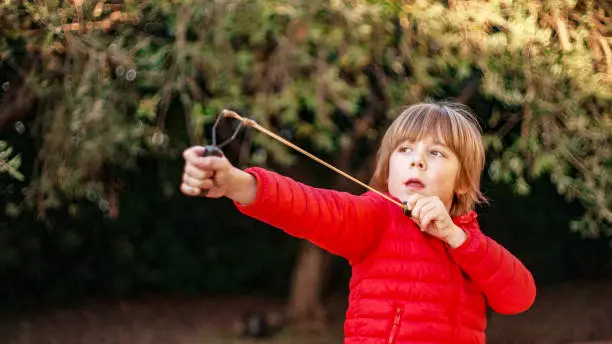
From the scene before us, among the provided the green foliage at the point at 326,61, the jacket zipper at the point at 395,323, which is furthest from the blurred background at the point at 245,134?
the jacket zipper at the point at 395,323

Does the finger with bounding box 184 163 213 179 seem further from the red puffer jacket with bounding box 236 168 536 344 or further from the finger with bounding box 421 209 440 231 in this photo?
the finger with bounding box 421 209 440 231

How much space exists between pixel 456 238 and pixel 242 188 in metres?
0.61

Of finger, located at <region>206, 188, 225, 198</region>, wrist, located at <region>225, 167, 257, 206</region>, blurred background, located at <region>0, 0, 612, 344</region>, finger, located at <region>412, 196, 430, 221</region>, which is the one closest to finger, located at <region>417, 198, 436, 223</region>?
finger, located at <region>412, 196, 430, 221</region>

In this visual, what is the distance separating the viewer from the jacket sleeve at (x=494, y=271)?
2.25 metres

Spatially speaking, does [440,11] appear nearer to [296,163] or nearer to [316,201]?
[316,201]

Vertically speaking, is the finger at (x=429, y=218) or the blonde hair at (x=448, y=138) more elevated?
the blonde hair at (x=448, y=138)

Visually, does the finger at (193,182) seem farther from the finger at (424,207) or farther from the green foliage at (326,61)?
the green foliage at (326,61)

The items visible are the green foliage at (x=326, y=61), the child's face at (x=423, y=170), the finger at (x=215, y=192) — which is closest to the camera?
the finger at (x=215, y=192)

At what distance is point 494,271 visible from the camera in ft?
7.56

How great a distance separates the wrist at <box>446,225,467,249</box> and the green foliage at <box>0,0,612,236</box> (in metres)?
1.92

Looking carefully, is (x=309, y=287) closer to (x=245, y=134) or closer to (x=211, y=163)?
(x=245, y=134)

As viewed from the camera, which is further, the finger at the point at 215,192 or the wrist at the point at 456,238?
the wrist at the point at 456,238

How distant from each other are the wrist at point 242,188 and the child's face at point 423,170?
0.52 metres

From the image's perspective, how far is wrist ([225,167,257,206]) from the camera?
75.3 inches
